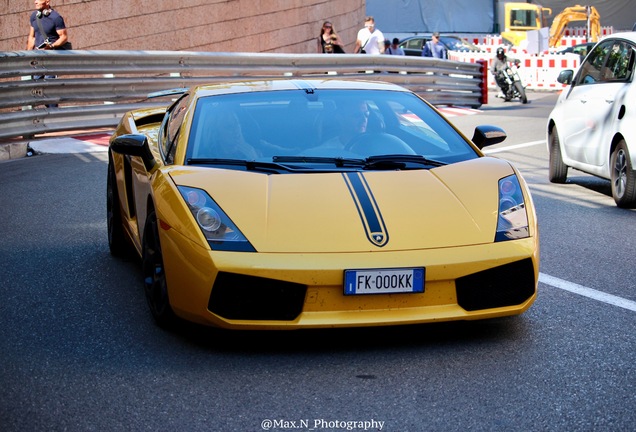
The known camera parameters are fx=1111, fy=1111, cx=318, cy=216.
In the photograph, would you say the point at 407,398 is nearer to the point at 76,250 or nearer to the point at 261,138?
the point at 261,138

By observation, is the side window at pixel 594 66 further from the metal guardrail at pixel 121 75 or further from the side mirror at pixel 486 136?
the metal guardrail at pixel 121 75

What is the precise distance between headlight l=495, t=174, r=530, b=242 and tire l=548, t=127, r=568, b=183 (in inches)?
228

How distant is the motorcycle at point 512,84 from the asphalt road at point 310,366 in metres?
19.3

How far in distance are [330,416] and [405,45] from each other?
34.2 m

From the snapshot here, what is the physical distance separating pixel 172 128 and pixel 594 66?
564 centimetres

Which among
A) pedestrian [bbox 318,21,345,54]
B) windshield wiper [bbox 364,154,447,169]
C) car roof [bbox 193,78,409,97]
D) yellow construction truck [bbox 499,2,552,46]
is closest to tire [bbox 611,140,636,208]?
car roof [bbox 193,78,409,97]

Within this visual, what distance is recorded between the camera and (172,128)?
626cm

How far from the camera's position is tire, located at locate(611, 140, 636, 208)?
919 cm

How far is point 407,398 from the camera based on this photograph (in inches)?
164

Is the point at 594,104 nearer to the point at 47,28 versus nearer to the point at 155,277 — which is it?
the point at 155,277

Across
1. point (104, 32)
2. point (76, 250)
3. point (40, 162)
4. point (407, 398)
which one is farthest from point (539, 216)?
point (104, 32)

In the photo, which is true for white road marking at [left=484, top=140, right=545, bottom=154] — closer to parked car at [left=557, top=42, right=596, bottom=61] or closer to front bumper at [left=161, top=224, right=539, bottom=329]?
front bumper at [left=161, top=224, right=539, bottom=329]

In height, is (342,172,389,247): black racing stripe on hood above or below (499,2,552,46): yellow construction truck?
above

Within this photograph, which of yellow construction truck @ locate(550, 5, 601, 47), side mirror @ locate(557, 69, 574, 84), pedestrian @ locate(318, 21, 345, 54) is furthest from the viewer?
yellow construction truck @ locate(550, 5, 601, 47)
